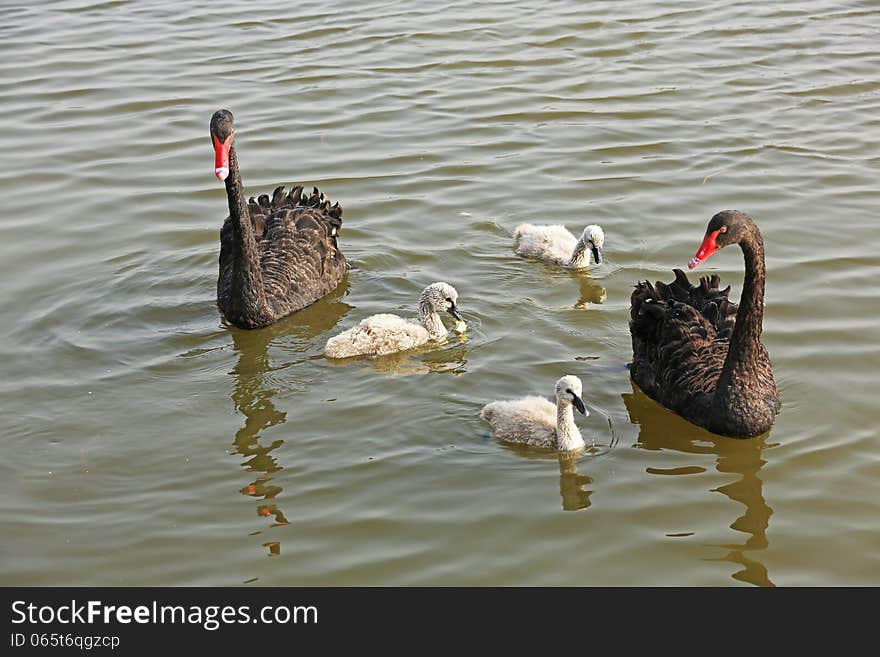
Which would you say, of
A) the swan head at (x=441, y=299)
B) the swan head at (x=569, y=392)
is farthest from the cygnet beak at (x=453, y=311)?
the swan head at (x=569, y=392)

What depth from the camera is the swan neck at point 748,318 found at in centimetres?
589

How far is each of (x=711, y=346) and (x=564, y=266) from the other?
1.72 meters

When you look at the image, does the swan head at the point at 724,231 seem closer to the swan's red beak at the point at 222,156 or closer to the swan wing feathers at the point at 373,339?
the swan wing feathers at the point at 373,339

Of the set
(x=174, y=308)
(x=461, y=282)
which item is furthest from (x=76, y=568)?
(x=461, y=282)

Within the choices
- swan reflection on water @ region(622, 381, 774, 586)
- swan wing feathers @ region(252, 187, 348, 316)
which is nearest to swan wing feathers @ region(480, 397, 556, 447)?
swan reflection on water @ region(622, 381, 774, 586)

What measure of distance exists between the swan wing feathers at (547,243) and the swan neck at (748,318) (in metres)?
2.09

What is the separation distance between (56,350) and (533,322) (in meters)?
2.83

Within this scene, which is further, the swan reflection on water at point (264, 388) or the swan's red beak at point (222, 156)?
the swan's red beak at point (222, 156)

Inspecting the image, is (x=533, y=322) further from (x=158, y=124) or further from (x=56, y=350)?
(x=158, y=124)

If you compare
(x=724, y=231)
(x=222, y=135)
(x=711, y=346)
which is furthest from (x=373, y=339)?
(x=724, y=231)

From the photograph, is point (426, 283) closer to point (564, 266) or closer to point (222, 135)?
point (564, 266)

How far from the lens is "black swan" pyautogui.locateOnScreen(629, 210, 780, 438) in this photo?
5879 mm

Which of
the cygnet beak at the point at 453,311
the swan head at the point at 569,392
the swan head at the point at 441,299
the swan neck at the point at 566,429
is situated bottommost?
the swan neck at the point at 566,429

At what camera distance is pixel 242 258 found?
24.2 ft
